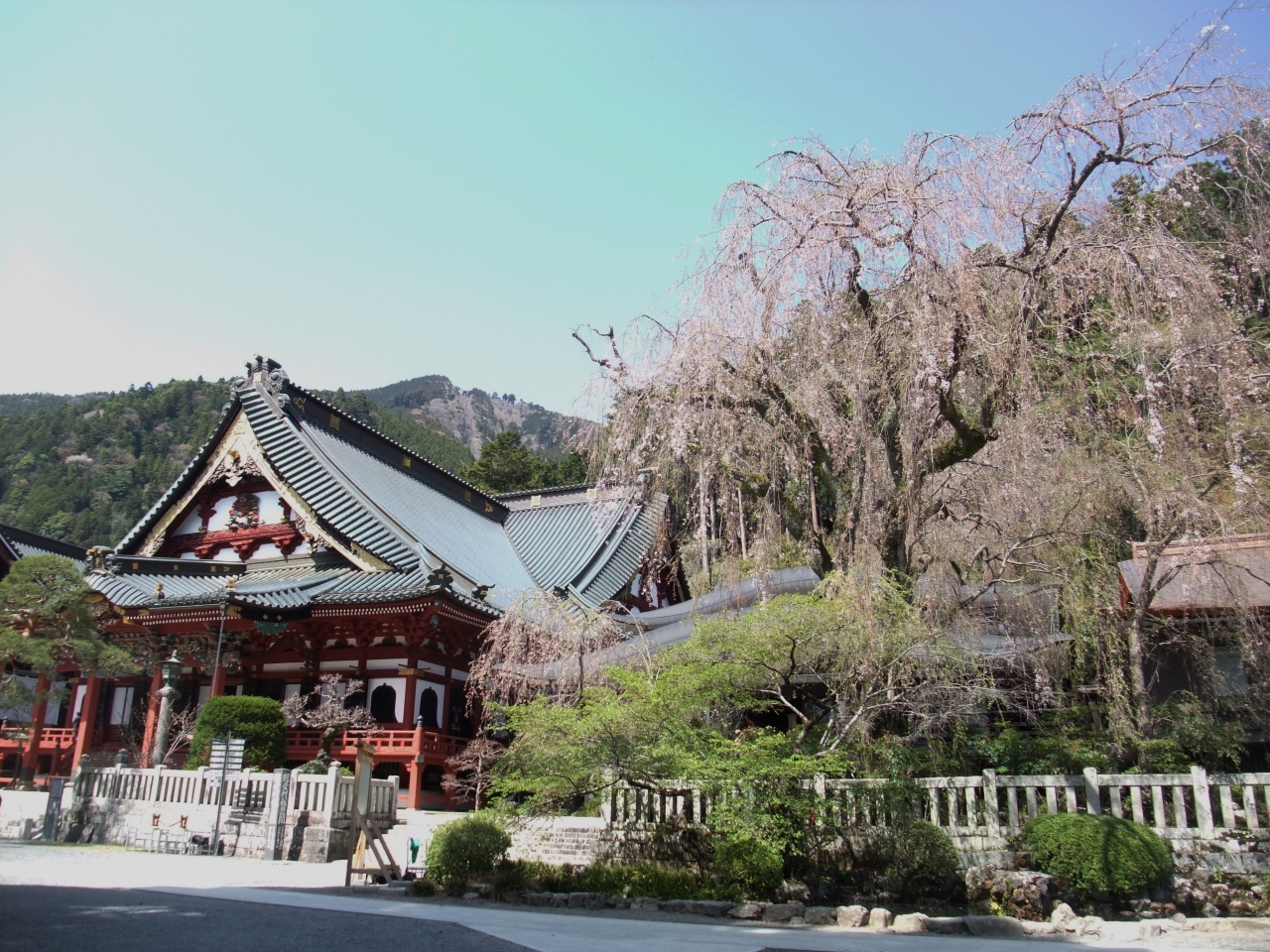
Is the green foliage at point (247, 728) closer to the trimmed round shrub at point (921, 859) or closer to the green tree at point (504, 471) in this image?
the trimmed round shrub at point (921, 859)

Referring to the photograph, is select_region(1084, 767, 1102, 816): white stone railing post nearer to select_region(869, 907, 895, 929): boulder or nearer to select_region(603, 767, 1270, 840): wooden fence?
select_region(603, 767, 1270, 840): wooden fence

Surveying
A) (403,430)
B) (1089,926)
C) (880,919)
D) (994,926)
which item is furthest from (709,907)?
(403,430)

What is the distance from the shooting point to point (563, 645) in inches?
560

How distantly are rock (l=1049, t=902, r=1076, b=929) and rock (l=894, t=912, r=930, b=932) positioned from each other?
1.07 m

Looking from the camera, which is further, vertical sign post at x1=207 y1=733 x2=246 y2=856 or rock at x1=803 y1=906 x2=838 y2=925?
vertical sign post at x1=207 y1=733 x2=246 y2=856

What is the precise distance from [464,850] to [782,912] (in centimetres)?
356

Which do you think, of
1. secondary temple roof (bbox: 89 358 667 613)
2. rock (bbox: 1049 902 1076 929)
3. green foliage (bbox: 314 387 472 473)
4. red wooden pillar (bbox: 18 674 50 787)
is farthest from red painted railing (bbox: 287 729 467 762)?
green foliage (bbox: 314 387 472 473)

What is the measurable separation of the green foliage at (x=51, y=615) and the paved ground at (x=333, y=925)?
15.2ft

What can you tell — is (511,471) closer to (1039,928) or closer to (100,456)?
(1039,928)

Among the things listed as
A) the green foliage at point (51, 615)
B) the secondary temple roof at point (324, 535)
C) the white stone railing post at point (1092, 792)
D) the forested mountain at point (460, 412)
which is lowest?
the white stone railing post at point (1092, 792)

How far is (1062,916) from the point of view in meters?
7.67

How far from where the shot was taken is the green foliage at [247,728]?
14297 millimetres

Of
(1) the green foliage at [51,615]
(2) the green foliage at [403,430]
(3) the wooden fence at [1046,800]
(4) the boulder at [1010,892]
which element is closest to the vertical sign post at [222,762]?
(1) the green foliage at [51,615]

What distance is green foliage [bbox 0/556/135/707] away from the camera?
44.8 feet
